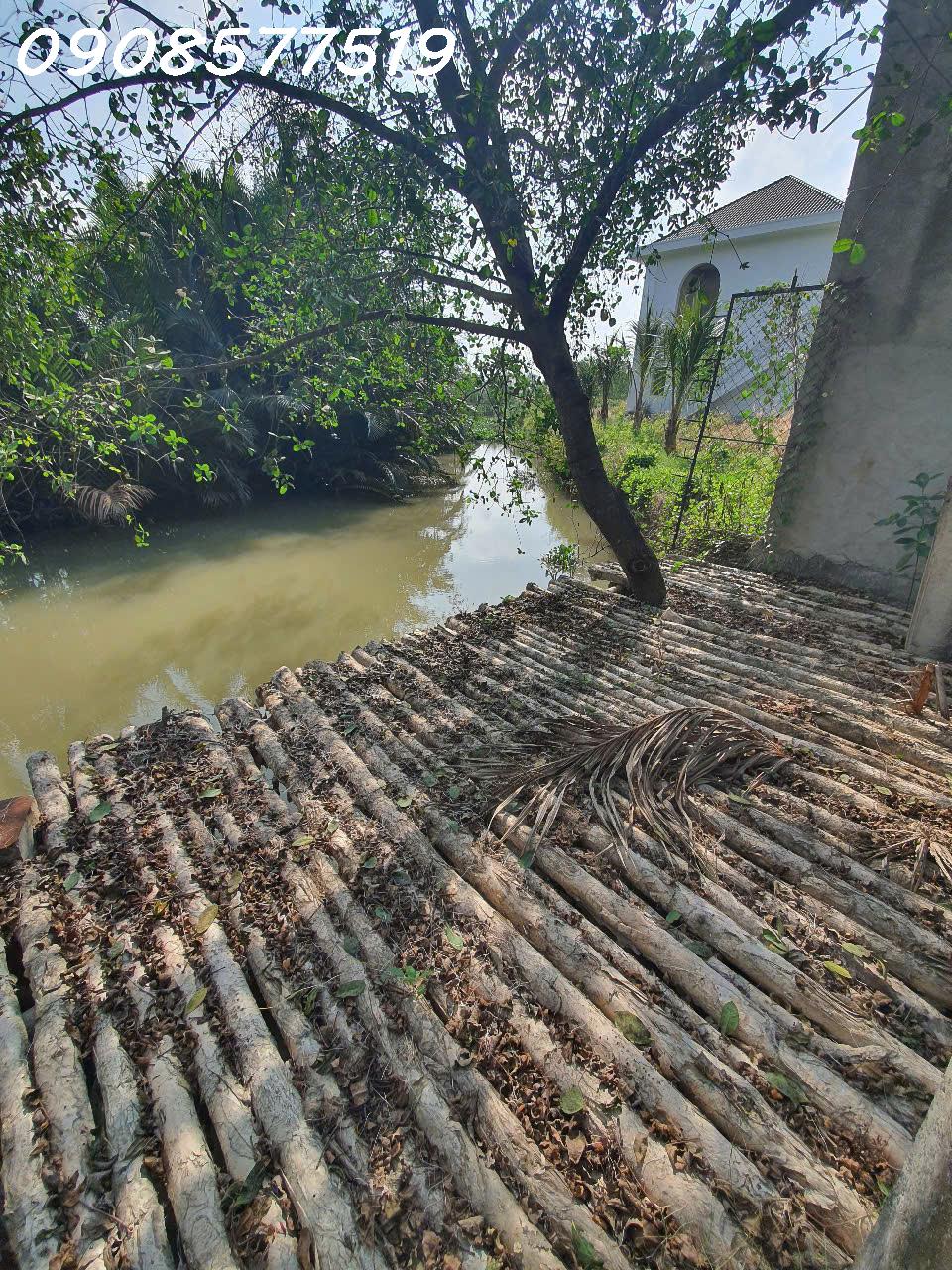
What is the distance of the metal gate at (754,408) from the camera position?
224 inches

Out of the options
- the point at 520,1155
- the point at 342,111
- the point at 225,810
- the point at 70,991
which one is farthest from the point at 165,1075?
the point at 342,111

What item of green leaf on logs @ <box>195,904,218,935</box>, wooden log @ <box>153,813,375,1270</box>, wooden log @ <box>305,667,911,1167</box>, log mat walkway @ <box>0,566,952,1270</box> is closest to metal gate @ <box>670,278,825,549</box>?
log mat walkway @ <box>0,566,952,1270</box>

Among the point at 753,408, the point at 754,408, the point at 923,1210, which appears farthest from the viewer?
the point at 754,408

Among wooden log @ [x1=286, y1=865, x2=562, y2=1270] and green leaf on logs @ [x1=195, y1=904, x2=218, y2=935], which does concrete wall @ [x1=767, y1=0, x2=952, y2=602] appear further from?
green leaf on logs @ [x1=195, y1=904, x2=218, y2=935]

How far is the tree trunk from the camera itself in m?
5.13

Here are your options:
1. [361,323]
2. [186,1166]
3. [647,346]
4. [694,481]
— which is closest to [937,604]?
[361,323]

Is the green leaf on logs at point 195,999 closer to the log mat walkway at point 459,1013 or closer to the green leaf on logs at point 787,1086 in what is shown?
the log mat walkway at point 459,1013

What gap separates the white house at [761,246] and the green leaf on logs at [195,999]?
685 inches

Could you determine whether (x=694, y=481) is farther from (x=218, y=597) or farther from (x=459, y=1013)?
(x=459, y=1013)

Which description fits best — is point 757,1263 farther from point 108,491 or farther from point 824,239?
point 824,239

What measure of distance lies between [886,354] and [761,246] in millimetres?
15993

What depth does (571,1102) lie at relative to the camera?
1605 mm

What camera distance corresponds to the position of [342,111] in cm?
420

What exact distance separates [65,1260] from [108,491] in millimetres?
11873
